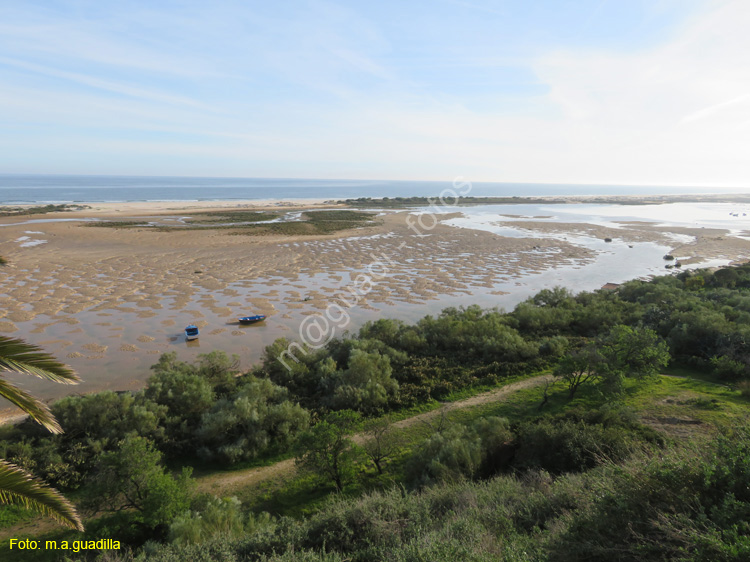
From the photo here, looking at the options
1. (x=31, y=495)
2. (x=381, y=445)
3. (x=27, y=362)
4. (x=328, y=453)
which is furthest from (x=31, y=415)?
(x=381, y=445)

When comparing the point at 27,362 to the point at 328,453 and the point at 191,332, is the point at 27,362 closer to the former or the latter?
the point at 328,453

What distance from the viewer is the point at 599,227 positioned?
226 feet

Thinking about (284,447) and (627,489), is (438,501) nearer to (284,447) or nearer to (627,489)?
(627,489)

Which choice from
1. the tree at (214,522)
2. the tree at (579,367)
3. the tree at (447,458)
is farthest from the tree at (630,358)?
the tree at (214,522)

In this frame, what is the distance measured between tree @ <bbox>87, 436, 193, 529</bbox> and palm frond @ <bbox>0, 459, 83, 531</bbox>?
152 inches

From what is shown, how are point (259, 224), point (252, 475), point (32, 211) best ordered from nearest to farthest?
point (252, 475)
point (259, 224)
point (32, 211)

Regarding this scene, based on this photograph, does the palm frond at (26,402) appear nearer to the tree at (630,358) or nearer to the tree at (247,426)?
the tree at (247,426)

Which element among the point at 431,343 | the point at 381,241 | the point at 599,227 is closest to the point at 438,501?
the point at 431,343

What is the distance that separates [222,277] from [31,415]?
96.2 feet

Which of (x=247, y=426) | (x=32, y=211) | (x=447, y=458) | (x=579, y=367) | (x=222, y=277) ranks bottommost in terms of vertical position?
(x=247, y=426)

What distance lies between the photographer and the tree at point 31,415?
14.8 ft

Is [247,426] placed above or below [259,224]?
below

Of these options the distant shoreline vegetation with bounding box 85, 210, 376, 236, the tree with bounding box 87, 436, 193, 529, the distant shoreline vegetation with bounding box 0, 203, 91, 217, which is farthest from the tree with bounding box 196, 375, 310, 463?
the distant shoreline vegetation with bounding box 0, 203, 91, 217

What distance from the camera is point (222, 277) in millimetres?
32375
